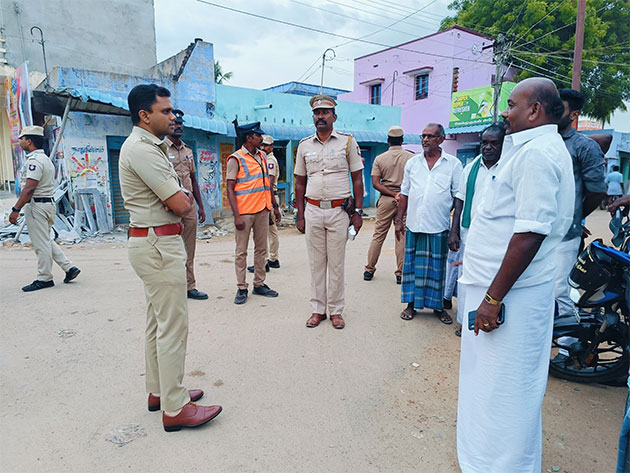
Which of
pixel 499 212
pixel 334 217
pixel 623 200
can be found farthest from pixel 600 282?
pixel 334 217

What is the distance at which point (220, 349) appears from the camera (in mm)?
3572

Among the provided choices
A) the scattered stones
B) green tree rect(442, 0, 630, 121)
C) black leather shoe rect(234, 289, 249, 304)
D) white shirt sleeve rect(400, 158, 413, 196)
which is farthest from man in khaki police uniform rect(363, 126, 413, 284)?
green tree rect(442, 0, 630, 121)

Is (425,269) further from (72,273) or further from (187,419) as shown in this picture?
(72,273)

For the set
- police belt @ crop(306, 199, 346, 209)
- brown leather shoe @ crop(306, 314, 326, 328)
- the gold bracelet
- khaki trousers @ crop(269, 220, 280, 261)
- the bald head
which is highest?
the bald head

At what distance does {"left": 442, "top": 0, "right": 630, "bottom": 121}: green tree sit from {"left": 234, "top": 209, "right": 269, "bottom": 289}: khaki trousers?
58.7ft

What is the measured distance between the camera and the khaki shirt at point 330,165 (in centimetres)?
396

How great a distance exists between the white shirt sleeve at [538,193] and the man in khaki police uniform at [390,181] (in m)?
3.69

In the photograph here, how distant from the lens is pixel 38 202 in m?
5.24

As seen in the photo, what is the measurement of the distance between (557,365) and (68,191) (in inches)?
397

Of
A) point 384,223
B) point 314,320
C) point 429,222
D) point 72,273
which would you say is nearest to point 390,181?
point 384,223

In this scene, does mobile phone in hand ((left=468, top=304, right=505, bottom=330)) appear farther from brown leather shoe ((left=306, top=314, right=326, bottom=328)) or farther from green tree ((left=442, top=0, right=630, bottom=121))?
green tree ((left=442, top=0, right=630, bottom=121))

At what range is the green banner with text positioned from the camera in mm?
18078

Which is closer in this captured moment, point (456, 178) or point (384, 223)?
point (456, 178)

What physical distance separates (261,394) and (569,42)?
22334 mm
